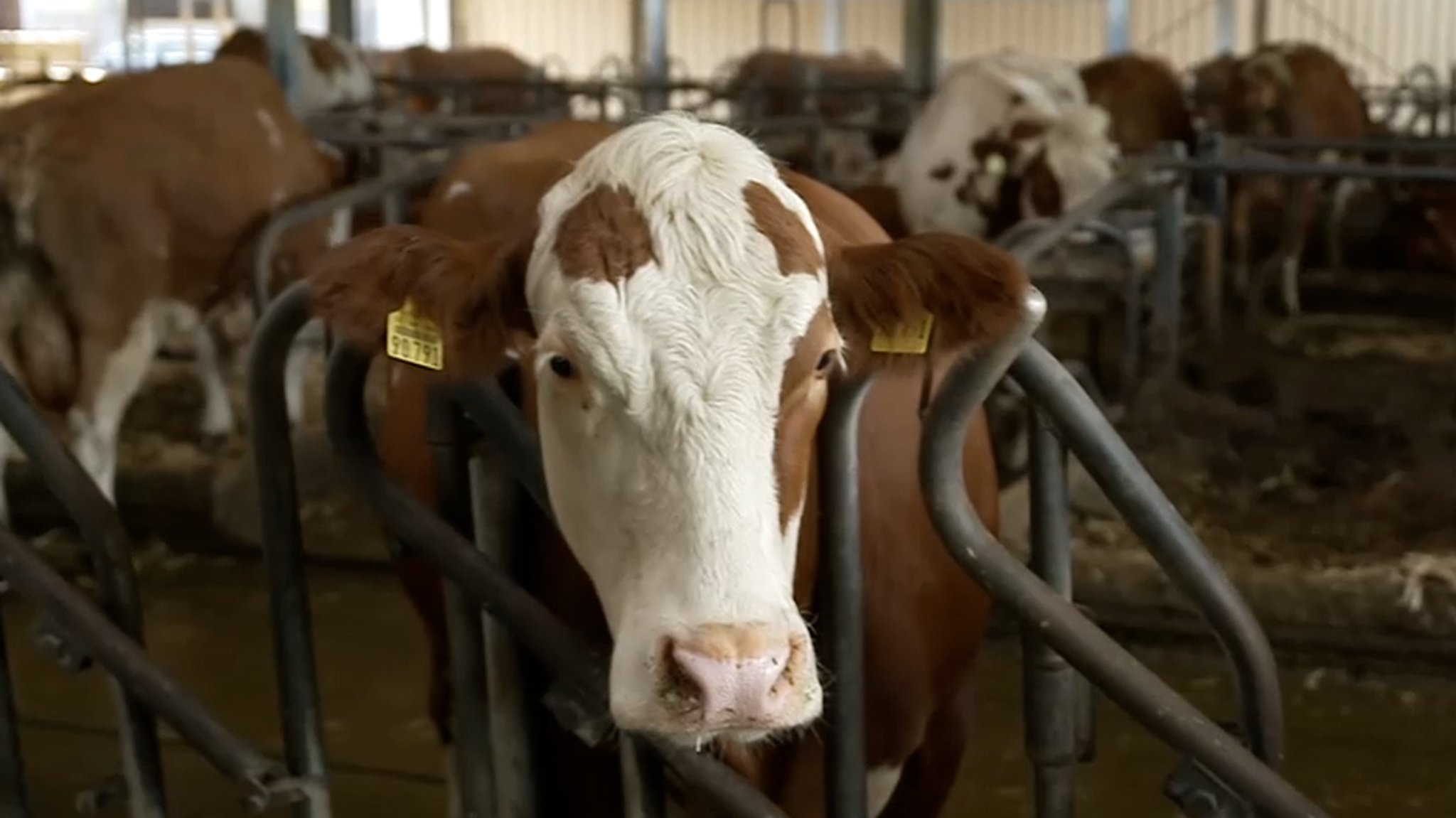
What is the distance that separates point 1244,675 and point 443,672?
154 cm

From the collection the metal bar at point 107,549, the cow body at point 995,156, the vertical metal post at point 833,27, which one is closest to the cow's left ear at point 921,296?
the metal bar at point 107,549

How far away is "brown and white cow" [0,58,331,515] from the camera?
15.5 feet

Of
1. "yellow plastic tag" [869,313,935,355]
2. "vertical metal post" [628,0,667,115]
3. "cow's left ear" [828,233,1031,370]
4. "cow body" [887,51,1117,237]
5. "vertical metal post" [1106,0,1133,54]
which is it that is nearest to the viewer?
"cow's left ear" [828,233,1031,370]

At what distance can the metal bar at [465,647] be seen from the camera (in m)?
2.02

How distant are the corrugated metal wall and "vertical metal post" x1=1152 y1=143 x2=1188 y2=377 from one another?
12680mm

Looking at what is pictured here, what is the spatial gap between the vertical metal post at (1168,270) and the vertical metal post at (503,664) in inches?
133

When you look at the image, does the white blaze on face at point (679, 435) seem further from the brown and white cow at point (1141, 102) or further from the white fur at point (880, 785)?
the brown and white cow at point (1141, 102)

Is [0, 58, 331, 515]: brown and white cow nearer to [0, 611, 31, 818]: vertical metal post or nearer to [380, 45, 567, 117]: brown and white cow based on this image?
[0, 611, 31, 818]: vertical metal post

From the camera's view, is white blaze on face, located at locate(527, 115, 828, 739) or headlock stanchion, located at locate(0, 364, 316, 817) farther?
headlock stanchion, located at locate(0, 364, 316, 817)

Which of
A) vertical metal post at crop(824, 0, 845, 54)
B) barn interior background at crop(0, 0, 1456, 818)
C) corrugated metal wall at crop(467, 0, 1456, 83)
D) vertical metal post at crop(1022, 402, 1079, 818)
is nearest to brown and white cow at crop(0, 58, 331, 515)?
barn interior background at crop(0, 0, 1456, 818)

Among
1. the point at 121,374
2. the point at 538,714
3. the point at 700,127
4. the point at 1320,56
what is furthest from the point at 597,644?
the point at 1320,56

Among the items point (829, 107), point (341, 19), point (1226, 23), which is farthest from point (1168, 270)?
point (1226, 23)

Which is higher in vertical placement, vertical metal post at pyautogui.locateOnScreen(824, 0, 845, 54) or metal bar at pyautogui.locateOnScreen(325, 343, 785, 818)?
vertical metal post at pyautogui.locateOnScreen(824, 0, 845, 54)

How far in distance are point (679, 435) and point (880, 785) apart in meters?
0.95
